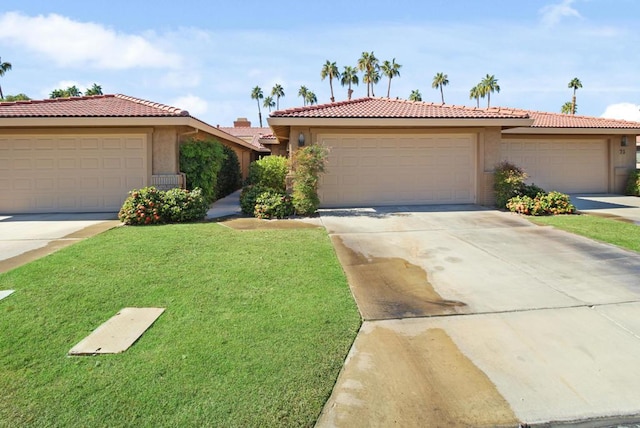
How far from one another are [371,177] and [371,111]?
221 centimetres

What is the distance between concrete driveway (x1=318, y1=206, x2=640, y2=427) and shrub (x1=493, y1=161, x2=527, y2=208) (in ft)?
17.2

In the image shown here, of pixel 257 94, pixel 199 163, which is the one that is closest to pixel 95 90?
pixel 257 94

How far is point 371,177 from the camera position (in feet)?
45.3

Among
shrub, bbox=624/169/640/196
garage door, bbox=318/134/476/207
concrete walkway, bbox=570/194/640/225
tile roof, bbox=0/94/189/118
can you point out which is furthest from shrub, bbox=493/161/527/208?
tile roof, bbox=0/94/189/118

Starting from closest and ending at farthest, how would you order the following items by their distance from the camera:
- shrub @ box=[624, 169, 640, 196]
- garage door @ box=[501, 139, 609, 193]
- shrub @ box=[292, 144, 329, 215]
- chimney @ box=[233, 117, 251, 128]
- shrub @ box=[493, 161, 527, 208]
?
shrub @ box=[292, 144, 329, 215] < shrub @ box=[493, 161, 527, 208] < shrub @ box=[624, 169, 640, 196] < garage door @ box=[501, 139, 609, 193] < chimney @ box=[233, 117, 251, 128]

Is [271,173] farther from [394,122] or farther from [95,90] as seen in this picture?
[95,90]

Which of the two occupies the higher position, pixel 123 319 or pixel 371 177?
pixel 371 177

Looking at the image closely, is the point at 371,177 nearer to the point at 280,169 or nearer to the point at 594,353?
the point at 280,169

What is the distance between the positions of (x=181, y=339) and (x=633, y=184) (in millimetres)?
20936

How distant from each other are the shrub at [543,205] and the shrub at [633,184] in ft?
28.8

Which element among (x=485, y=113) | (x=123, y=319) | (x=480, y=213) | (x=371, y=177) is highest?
(x=485, y=113)

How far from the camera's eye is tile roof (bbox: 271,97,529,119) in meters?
12.8

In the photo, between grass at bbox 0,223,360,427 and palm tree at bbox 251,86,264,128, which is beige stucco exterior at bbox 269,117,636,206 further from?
palm tree at bbox 251,86,264,128

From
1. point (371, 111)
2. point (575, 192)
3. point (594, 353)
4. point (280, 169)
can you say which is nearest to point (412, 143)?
point (371, 111)
